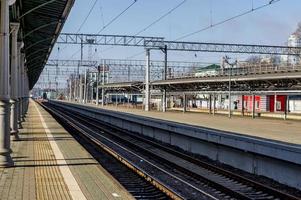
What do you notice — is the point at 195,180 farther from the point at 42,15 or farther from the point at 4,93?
the point at 42,15

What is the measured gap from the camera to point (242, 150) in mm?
16234

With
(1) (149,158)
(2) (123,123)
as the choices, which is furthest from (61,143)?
(2) (123,123)

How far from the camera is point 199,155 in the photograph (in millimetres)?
21172

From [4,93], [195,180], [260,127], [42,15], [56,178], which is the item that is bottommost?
[195,180]

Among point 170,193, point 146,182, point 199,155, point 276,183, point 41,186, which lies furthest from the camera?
point 199,155

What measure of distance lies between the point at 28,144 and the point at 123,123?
21834mm

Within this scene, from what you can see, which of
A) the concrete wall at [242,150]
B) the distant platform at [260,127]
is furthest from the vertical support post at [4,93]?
the distant platform at [260,127]

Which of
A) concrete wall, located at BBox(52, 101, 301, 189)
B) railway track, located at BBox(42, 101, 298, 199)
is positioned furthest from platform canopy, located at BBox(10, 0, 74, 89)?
concrete wall, located at BBox(52, 101, 301, 189)

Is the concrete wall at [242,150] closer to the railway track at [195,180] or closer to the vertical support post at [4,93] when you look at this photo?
the railway track at [195,180]

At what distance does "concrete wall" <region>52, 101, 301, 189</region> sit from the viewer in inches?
530

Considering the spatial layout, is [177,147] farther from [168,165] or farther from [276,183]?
[276,183]

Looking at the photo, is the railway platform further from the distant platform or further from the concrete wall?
the distant platform

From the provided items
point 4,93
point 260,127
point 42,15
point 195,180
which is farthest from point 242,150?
point 42,15

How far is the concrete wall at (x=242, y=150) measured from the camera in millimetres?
13469
